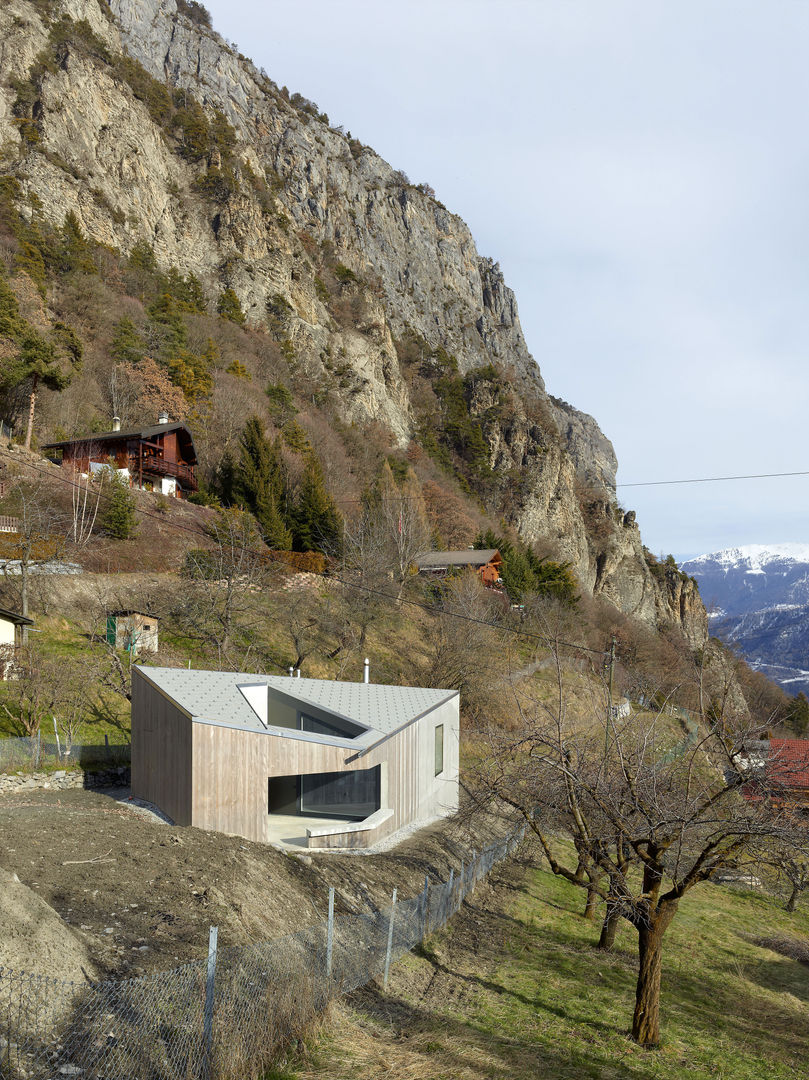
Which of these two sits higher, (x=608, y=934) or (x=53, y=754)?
(x=53, y=754)

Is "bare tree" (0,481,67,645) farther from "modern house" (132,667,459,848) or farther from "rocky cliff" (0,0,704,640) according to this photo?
"rocky cliff" (0,0,704,640)

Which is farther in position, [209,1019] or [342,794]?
[342,794]

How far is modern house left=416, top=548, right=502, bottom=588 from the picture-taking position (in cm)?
5031

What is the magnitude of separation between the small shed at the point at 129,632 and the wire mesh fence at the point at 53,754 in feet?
18.7

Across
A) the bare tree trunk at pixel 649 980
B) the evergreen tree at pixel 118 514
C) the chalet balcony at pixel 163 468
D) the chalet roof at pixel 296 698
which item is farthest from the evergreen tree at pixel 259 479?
the bare tree trunk at pixel 649 980

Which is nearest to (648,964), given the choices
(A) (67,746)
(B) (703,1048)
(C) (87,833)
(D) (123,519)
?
(B) (703,1048)

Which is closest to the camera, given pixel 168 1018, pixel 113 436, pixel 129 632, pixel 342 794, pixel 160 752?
pixel 168 1018

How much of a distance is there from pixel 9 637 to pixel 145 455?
22.9 metres

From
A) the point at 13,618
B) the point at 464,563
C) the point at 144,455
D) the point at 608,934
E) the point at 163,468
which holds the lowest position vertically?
the point at 608,934

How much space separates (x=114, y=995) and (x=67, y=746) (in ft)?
46.3

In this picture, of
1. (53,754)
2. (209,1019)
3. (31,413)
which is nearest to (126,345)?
(31,413)

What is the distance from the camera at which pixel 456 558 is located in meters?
53.2

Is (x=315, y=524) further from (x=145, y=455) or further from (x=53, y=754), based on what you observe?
(x=53, y=754)

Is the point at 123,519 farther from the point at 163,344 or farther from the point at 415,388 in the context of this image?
the point at 415,388
